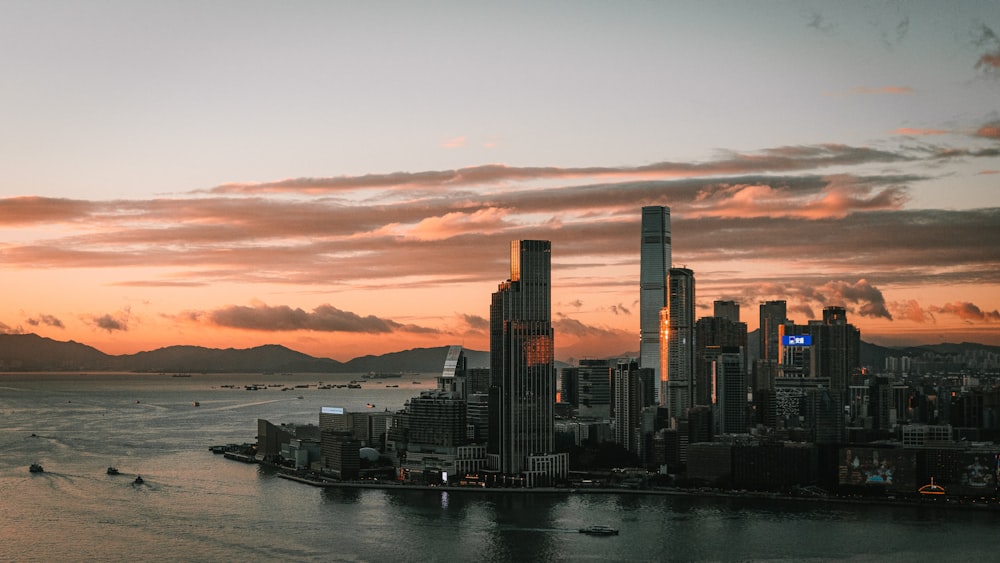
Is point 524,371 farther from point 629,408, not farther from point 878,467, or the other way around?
point 878,467

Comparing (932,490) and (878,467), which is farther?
(878,467)

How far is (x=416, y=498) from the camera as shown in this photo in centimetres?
4006

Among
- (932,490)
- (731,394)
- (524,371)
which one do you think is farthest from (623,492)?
(731,394)

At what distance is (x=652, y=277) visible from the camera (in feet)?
305

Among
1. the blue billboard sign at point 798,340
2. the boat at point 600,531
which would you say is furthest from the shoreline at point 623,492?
the blue billboard sign at point 798,340

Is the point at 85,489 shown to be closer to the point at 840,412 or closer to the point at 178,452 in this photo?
the point at 178,452

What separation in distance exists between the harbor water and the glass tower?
5.01m

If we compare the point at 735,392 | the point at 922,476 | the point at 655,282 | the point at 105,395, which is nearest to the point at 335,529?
the point at 922,476

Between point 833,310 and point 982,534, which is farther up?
point 833,310

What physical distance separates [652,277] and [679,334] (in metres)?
12.6

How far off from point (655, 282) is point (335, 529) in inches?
2494

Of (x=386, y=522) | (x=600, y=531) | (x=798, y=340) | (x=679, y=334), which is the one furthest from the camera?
(x=798, y=340)

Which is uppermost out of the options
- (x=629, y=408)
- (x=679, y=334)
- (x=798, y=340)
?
(x=679, y=334)

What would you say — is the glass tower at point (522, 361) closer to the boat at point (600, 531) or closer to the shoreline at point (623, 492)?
the shoreline at point (623, 492)
